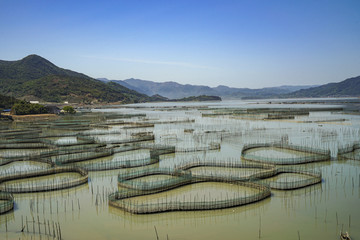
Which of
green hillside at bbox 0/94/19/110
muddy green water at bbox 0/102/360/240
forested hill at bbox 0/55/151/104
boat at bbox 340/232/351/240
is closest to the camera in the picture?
boat at bbox 340/232/351/240

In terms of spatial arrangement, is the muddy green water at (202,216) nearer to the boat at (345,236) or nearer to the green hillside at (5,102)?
the boat at (345,236)

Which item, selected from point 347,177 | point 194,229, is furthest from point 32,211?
point 347,177

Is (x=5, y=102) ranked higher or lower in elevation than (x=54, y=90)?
lower

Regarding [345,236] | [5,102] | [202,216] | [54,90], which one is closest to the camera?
[345,236]

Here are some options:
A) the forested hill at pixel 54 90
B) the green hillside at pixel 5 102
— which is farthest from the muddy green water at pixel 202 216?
the forested hill at pixel 54 90

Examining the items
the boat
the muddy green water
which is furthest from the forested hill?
the boat

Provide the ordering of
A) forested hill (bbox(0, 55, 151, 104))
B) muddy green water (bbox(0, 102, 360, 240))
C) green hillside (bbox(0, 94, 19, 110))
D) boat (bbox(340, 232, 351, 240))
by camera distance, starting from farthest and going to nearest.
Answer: forested hill (bbox(0, 55, 151, 104)) < green hillside (bbox(0, 94, 19, 110)) < muddy green water (bbox(0, 102, 360, 240)) < boat (bbox(340, 232, 351, 240))

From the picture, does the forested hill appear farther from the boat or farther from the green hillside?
the boat

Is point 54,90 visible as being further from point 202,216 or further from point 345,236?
point 345,236

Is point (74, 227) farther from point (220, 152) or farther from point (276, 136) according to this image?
point (276, 136)

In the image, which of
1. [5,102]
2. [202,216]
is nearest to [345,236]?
[202,216]

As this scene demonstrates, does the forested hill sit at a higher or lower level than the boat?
higher
